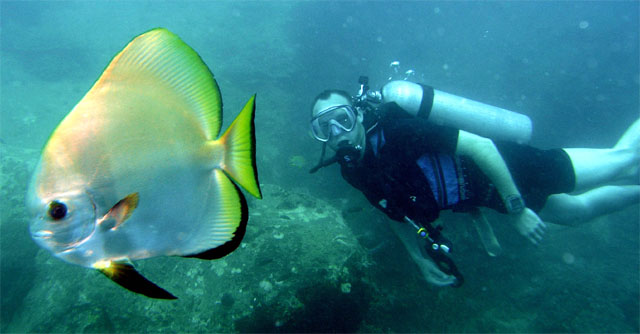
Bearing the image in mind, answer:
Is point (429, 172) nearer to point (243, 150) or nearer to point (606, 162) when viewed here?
point (606, 162)

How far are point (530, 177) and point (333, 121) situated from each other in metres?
2.82

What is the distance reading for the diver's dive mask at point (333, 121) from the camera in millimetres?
3691

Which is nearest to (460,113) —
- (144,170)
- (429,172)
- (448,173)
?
(448,173)

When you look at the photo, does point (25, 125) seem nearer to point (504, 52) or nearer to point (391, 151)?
point (391, 151)

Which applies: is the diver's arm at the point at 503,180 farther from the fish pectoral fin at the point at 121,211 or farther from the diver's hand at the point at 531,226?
the fish pectoral fin at the point at 121,211

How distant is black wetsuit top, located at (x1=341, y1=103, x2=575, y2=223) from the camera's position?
331 centimetres

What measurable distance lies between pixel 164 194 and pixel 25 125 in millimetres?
16645

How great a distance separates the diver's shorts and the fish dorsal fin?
353 centimetres

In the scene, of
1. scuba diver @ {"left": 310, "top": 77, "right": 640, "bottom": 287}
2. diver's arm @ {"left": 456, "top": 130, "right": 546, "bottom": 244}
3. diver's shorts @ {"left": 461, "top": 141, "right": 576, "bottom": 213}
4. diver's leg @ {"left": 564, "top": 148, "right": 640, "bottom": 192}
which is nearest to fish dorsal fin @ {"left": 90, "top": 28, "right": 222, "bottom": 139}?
scuba diver @ {"left": 310, "top": 77, "right": 640, "bottom": 287}

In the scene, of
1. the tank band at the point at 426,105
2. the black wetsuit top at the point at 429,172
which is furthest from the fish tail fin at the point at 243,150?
the tank band at the point at 426,105

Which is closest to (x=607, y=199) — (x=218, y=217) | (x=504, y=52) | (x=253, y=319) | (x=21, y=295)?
(x=253, y=319)

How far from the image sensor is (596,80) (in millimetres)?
10391

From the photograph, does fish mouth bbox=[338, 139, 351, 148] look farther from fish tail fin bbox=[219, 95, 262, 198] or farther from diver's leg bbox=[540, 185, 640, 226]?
diver's leg bbox=[540, 185, 640, 226]

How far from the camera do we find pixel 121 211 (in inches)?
26.3
